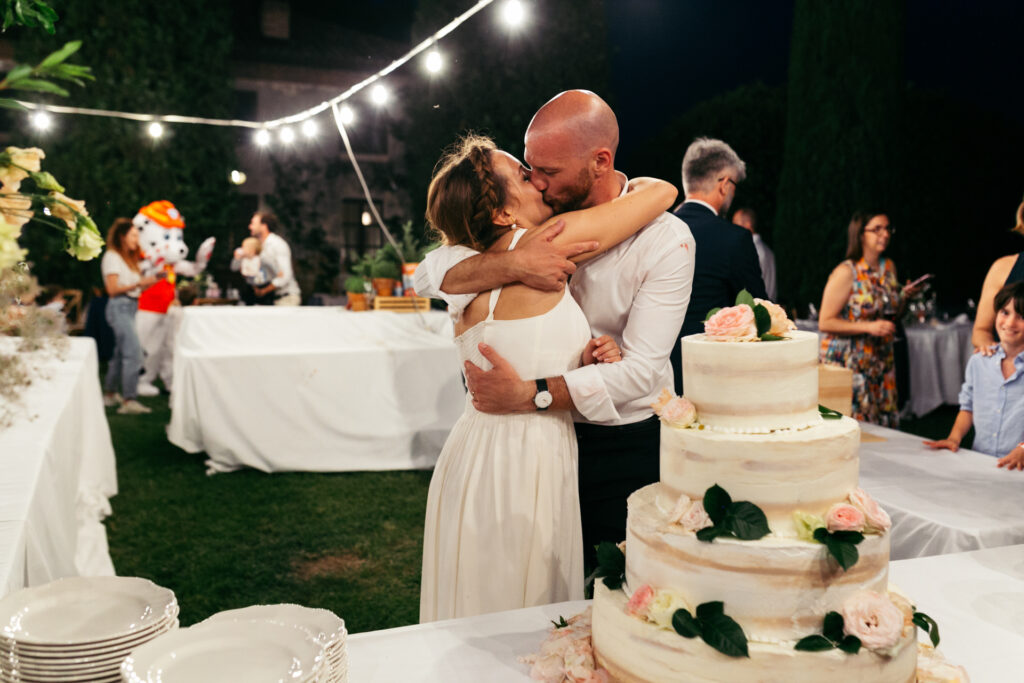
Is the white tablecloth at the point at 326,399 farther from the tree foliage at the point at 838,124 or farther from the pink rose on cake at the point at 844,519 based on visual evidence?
the tree foliage at the point at 838,124

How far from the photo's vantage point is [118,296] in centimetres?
800

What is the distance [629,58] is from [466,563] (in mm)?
19258

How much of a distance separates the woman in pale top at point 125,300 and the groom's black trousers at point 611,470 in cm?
678

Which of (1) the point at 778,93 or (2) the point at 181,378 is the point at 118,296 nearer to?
(2) the point at 181,378

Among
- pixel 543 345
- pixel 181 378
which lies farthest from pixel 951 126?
pixel 543 345

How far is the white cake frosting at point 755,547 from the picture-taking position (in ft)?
4.17

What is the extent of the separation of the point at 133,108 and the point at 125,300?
6.71 meters

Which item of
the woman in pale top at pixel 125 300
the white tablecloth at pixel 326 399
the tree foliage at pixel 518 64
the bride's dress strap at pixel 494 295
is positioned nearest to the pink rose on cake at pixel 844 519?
the bride's dress strap at pixel 494 295

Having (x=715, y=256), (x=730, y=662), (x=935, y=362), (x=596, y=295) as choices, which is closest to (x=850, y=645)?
(x=730, y=662)

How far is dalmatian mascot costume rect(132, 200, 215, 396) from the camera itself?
28.5ft

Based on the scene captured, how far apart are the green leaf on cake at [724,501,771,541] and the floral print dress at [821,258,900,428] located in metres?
4.20

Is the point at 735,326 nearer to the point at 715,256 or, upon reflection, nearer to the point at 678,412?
the point at 678,412

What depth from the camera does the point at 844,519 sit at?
1.28 metres

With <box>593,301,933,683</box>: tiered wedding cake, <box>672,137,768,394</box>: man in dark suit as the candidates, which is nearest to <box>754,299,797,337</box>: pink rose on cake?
<box>593,301,933,683</box>: tiered wedding cake
